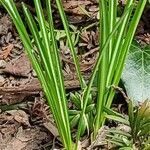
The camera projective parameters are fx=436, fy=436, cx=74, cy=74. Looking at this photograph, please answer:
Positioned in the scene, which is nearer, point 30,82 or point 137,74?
point 137,74

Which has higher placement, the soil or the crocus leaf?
the crocus leaf

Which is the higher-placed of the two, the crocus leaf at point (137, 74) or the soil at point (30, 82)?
the crocus leaf at point (137, 74)

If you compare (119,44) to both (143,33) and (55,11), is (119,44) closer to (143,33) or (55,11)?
(143,33)

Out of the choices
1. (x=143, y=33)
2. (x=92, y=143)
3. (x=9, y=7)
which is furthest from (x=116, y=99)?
(x=9, y=7)
